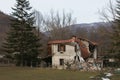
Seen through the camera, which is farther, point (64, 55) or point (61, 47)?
point (61, 47)

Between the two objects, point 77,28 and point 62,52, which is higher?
point 77,28

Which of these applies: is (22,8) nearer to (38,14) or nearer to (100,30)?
(100,30)

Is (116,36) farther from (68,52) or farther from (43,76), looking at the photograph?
(43,76)

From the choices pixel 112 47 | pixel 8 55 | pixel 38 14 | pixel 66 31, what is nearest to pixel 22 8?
pixel 8 55

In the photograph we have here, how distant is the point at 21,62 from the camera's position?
52750mm

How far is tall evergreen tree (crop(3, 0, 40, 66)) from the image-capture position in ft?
171

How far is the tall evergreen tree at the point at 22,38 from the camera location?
2050 inches

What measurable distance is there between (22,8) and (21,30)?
166 inches

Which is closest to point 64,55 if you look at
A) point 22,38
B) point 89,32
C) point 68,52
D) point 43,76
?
point 68,52

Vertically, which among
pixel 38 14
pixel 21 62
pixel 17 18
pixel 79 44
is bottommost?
pixel 21 62

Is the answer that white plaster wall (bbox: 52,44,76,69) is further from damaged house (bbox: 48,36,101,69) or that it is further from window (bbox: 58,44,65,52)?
window (bbox: 58,44,65,52)

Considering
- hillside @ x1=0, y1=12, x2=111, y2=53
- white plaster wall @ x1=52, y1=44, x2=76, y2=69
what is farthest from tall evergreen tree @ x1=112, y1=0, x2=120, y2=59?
white plaster wall @ x1=52, y1=44, x2=76, y2=69

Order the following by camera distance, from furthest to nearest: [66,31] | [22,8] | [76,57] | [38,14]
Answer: [38,14] → [66,31] → [76,57] → [22,8]

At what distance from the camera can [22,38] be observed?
52531 millimetres
